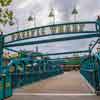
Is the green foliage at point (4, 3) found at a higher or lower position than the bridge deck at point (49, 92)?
higher

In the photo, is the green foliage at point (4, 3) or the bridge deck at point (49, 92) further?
the bridge deck at point (49, 92)

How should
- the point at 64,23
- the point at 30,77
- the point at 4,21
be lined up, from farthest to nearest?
the point at 64,23 < the point at 30,77 < the point at 4,21

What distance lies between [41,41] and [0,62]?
31085 mm

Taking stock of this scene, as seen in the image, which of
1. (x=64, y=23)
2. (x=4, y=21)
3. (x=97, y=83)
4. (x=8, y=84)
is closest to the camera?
(x=4, y=21)

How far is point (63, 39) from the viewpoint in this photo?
41.5 metres

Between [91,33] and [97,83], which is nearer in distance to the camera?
[97,83]

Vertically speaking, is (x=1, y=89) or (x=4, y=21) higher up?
(x=4, y=21)

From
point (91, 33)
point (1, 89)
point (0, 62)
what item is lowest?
point (1, 89)

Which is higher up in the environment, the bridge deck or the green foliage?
the green foliage

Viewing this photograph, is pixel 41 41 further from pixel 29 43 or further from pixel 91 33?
pixel 91 33

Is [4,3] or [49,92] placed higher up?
[4,3]

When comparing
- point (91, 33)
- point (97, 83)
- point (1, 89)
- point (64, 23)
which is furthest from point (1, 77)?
point (64, 23)

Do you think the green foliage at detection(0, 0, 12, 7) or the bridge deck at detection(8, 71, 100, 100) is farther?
the bridge deck at detection(8, 71, 100, 100)

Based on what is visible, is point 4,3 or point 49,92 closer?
point 4,3
